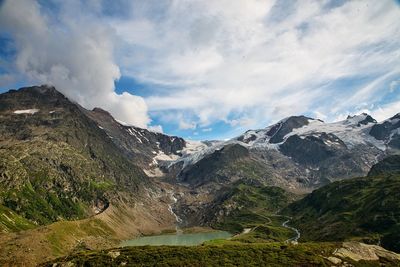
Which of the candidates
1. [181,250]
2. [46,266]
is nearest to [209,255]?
[181,250]

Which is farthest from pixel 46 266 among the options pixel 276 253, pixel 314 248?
pixel 314 248

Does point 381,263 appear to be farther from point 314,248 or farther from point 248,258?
point 248,258

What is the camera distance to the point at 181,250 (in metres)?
170

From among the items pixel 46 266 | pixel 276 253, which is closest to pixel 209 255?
pixel 276 253

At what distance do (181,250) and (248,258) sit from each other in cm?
2894

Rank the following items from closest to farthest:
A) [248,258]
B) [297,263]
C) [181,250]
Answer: [297,263]
[248,258]
[181,250]

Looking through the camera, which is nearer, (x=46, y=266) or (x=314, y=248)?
(x=46, y=266)

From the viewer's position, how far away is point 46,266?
6009 inches

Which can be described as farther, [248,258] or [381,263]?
[248,258]

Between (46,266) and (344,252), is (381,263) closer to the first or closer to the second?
(344,252)

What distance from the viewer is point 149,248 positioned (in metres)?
178

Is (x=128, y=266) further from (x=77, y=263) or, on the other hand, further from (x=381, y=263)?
(x=381, y=263)

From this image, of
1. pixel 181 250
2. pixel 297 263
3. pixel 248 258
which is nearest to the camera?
pixel 297 263

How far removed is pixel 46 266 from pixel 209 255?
61.8 metres
